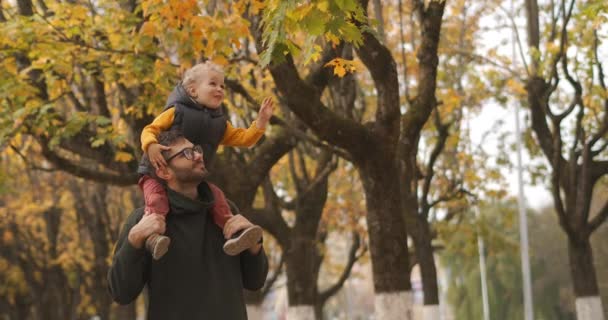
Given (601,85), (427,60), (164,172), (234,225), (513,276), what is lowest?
(234,225)

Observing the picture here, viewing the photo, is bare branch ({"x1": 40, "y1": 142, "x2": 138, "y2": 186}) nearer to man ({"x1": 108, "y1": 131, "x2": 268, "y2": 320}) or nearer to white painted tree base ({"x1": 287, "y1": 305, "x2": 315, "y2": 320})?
white painted tree base ({"x1": 287, "y1": 305, "x2": 315, "y2": 320})

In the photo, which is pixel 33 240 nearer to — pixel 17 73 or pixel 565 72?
pixel 17 73

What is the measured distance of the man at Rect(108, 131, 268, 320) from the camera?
165 inches

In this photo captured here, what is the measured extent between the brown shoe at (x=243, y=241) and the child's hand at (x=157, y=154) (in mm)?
484

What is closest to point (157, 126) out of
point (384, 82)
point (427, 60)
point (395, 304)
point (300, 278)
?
point (384, 82)

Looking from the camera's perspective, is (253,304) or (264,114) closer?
(264,114)

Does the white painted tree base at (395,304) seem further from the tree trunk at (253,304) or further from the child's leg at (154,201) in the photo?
the child's leg at (154,201)

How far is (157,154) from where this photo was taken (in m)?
4.15

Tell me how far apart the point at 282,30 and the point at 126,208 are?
72.4 ft

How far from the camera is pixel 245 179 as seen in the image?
1302 cm

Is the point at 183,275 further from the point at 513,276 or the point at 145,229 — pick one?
the point at 513,276

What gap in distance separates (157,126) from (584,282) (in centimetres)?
1353

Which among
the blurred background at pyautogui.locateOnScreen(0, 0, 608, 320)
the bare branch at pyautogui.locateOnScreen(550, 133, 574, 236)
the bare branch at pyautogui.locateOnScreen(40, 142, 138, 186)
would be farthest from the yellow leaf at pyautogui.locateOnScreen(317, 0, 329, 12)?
the bare branch at pyautogui.locateOnScreen(550, 133, 574, 236)

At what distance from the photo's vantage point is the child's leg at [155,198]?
4152 mm
